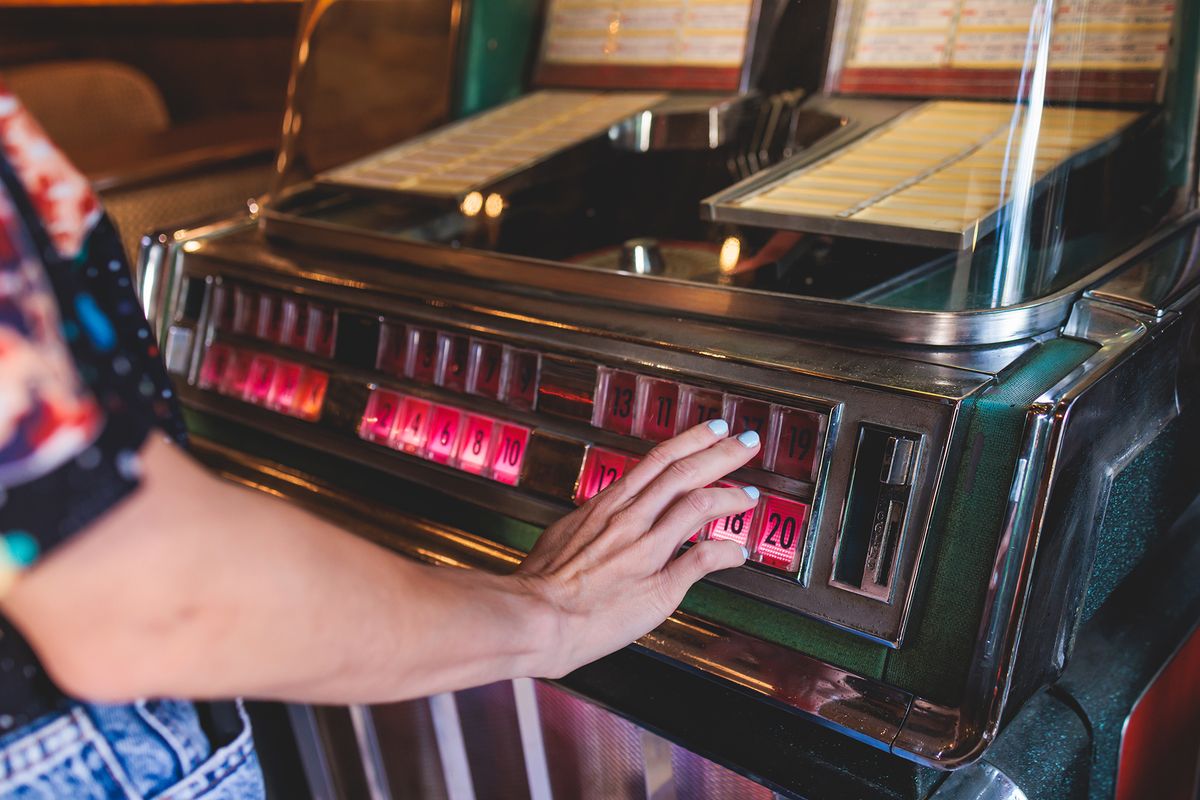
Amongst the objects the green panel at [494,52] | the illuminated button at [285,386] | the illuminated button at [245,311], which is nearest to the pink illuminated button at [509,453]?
the illuminated button at [285,386]

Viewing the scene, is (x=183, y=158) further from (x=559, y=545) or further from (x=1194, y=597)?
(x=1194, y=597)

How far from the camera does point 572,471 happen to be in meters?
1.02

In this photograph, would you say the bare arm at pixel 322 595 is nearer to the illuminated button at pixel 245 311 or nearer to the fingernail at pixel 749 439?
the fingernail at pixel 749 439

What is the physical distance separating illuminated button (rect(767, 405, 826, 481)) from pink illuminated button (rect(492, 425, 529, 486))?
288 millimetres

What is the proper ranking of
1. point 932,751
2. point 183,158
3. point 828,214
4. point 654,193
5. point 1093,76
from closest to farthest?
point 932,751 → point 828,214 → point 1093,76 → point 654,193 → point 183,158

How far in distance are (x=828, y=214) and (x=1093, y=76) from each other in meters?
0.39

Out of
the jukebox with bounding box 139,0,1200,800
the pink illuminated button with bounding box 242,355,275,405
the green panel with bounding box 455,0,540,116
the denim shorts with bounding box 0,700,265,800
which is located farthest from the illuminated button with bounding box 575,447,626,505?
the green panel with bounding box 455,0,540,116

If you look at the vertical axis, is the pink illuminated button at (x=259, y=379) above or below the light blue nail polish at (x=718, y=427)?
below

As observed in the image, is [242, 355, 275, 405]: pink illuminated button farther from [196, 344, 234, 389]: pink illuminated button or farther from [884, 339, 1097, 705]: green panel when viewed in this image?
[884, 339, 1097, 705]: green panel

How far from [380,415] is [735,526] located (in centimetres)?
48

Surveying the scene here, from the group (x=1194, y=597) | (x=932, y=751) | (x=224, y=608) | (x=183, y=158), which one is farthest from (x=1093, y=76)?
(x=183, y=158)

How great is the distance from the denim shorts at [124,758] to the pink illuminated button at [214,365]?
26.1 inches

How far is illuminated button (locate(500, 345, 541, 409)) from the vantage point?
1.06 metres

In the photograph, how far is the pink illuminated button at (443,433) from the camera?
→ 3.69ft
